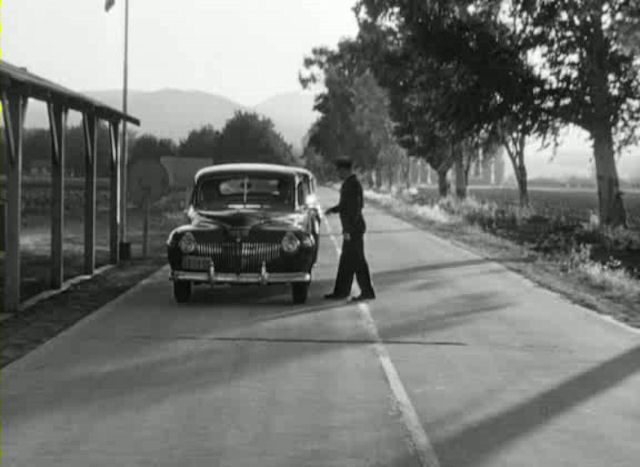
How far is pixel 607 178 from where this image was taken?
31016 millimetres

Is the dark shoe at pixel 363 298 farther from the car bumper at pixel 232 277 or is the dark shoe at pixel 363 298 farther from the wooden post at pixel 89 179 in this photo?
the wooden post at pixel 89 179

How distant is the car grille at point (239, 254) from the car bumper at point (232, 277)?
3.6 inches

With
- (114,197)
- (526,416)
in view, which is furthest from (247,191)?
(526,416)

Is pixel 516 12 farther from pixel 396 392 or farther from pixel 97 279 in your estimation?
pixel 396 392

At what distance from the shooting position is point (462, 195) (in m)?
52.7

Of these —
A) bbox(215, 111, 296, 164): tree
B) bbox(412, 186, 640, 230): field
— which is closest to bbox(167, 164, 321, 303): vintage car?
bbox(412, 186, 640, 230): field

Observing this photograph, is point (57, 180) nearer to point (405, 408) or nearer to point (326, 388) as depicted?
point (326, 388)

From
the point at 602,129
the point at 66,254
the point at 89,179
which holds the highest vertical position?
the point at 602,129

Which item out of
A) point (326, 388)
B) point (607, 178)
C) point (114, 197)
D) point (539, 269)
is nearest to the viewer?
point (326, 388)

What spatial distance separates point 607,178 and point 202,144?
75.2m

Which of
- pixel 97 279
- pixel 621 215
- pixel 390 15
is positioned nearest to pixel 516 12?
pixel 390 15

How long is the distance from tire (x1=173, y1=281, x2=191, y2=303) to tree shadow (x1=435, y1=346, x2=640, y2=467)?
19.6ft

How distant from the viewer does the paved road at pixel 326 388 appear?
6.23 meters

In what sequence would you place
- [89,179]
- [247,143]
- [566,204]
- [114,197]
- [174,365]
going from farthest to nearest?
[247,143] → [566,204] → [114,197] → [89,179] → [174,365]
